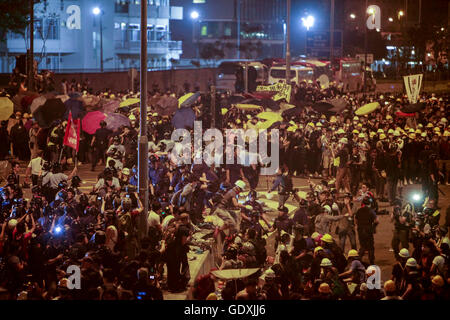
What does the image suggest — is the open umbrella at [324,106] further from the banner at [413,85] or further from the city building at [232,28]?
the city building at [232,28]

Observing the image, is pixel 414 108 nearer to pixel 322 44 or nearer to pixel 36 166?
pixel 36 166

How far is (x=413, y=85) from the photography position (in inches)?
1075

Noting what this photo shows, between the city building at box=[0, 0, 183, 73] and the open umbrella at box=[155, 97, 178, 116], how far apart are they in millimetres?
27138

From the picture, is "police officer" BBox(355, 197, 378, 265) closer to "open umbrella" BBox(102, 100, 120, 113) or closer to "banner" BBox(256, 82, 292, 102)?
"open umbrella" BBox(102, 100, 120, 113)

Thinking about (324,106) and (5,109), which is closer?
(5,109)

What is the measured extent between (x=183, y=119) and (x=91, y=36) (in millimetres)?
40415

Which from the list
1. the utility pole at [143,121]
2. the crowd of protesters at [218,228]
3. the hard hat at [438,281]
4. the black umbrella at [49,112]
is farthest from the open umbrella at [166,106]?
the hard hat at [438,281]

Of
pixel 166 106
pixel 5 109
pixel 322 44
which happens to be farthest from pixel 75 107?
pixel 322 44

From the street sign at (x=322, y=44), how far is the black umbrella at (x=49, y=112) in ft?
195

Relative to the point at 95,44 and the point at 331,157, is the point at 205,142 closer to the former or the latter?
the point at 331,157

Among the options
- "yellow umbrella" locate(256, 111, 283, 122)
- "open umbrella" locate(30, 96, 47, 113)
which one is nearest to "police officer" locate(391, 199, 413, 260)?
"yellow umbrella" locate(256, 111, 283, 122)

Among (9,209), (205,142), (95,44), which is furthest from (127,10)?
(9,209)

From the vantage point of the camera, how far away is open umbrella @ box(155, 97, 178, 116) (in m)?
26.4

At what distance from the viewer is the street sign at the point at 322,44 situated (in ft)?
261
